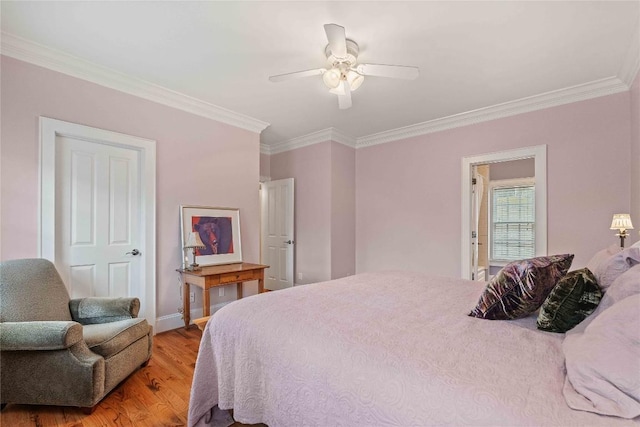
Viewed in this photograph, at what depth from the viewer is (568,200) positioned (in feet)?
10.5

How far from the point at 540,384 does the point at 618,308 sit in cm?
36

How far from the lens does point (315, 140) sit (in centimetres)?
471

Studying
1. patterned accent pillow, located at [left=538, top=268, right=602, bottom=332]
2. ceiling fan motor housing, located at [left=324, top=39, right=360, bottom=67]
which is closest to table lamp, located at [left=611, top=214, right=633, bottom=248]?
patterned accent pillow, located at [left=538, top=268, right=602, bottom=332]

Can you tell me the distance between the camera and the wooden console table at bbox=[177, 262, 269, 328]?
9.83ft

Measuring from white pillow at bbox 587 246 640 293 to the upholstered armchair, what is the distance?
2.65 m

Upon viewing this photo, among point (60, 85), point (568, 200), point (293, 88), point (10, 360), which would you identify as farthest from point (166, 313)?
point (568, 200)

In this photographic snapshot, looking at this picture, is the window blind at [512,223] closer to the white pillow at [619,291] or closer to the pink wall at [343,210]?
the pink wall at [343,210]

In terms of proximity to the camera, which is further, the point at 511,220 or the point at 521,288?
the point at 511,220

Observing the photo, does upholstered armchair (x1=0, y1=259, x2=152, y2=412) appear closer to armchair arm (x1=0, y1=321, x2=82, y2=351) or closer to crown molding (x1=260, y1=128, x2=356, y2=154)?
armchair arm (x1=0, y1=321, x2=82, y2=351)

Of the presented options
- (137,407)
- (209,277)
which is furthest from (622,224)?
(137,407)

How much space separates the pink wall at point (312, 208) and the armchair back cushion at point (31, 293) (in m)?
3.08

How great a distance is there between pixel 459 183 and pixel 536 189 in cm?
84

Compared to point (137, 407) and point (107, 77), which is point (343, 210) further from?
point (137, 407)

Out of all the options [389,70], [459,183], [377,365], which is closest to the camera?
[377,365]
